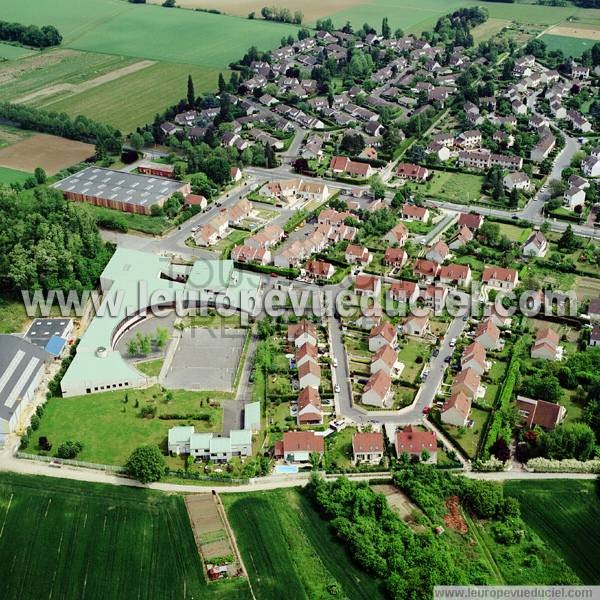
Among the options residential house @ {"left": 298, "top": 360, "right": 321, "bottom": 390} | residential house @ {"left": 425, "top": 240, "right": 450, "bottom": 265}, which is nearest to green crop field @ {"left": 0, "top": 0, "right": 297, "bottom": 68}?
residential house @ {"left": 425, "top": 240, "right": 450, "bottom": 265}

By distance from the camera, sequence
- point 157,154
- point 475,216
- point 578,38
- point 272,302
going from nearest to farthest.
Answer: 1. point 272,302
2. point 475,216
3. point 157,154
4. point 578,38

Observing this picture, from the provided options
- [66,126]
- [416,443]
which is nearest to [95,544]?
[416,443]

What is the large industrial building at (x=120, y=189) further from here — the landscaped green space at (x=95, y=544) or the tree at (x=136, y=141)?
the landscaped green space at (x=95, y=544)

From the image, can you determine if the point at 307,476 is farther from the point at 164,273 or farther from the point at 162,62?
the point at 162,62

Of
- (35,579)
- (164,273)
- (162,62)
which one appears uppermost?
(162,62)

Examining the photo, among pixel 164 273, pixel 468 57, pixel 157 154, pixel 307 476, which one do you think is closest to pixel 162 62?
pixel 157 154

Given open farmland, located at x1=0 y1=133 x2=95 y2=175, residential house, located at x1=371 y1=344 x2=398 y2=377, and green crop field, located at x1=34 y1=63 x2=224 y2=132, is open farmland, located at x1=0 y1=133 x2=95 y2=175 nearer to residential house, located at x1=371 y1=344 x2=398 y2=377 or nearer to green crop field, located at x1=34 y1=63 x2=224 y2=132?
green crop field, located at x1=34 y1=63 x2=224 y2=132
